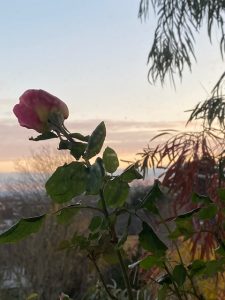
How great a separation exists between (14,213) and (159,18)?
718cm

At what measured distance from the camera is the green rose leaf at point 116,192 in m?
0.66

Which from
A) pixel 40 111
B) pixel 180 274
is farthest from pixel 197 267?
pixel 40 111

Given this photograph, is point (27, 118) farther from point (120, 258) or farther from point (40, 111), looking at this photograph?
point (120, 258)

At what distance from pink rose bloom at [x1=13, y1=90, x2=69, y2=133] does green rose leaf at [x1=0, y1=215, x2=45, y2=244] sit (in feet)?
0.30

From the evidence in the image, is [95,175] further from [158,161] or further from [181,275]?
[158,161]

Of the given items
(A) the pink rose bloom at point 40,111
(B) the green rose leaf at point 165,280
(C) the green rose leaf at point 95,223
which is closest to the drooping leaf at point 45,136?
(A) the pink rose bloom at point 40,111

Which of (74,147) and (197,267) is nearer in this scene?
(74,147)

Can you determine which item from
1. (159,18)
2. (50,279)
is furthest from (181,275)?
(50,279)

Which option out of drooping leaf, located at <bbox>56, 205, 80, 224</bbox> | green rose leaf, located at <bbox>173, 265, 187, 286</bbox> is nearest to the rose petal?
drooping leaf, located at <bbox>56, 205, 80, 224</bbox>

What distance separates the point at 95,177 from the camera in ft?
2.03

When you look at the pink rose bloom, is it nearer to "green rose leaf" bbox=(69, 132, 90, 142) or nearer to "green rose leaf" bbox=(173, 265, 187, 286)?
"green rose leaf" bbox=(69, 132, 90, 142)

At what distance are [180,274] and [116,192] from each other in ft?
0.46

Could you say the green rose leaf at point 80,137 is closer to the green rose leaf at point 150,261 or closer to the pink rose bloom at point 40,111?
the pink rose bloom at point 40,111

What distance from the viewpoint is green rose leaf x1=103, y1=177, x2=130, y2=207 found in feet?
2.15
